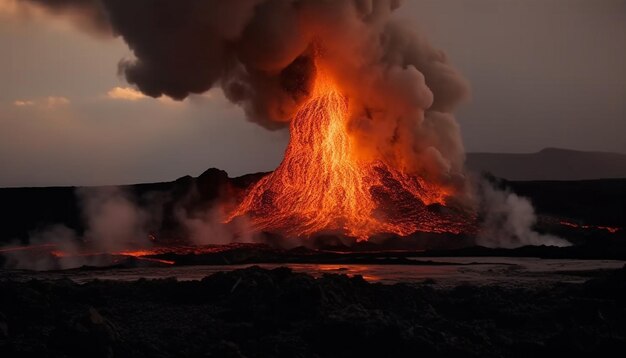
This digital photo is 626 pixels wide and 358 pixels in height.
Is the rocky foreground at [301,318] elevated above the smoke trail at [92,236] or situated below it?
below

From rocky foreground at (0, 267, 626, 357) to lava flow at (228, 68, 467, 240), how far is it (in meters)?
31.2

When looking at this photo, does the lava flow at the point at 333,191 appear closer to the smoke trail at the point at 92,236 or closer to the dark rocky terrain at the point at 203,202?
the dark rocky terrain at the point at 203,202

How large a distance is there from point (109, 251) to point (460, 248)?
74.6 ft

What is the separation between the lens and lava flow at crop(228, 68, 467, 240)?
56281 mm

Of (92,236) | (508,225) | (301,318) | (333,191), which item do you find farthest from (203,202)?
(301,318)

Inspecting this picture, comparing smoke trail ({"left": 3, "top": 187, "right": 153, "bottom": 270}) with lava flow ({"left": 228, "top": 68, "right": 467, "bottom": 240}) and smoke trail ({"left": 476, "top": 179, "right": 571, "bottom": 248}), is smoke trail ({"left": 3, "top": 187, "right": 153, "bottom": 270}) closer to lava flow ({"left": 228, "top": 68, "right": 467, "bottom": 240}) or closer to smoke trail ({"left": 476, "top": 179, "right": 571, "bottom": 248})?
lava flow ({"left": 228, "top": 68, "right": 467, "bottom": 240})

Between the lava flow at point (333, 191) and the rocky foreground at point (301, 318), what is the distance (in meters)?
31.2

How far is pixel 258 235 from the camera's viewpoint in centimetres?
5456

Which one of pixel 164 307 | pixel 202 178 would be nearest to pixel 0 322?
pixel 164 307

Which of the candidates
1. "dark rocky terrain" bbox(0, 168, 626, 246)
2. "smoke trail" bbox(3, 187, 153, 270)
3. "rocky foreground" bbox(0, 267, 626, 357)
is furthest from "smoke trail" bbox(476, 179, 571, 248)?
"rocky foreground" bbox(0, 267, 626, 357)

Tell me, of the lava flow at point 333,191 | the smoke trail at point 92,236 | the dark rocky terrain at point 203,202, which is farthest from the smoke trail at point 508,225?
the smoke trail at point 92,236

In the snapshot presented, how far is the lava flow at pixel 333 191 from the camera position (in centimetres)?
5628

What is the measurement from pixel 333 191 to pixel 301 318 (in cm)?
3847

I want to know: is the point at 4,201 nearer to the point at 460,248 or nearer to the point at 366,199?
the point at 366,199
